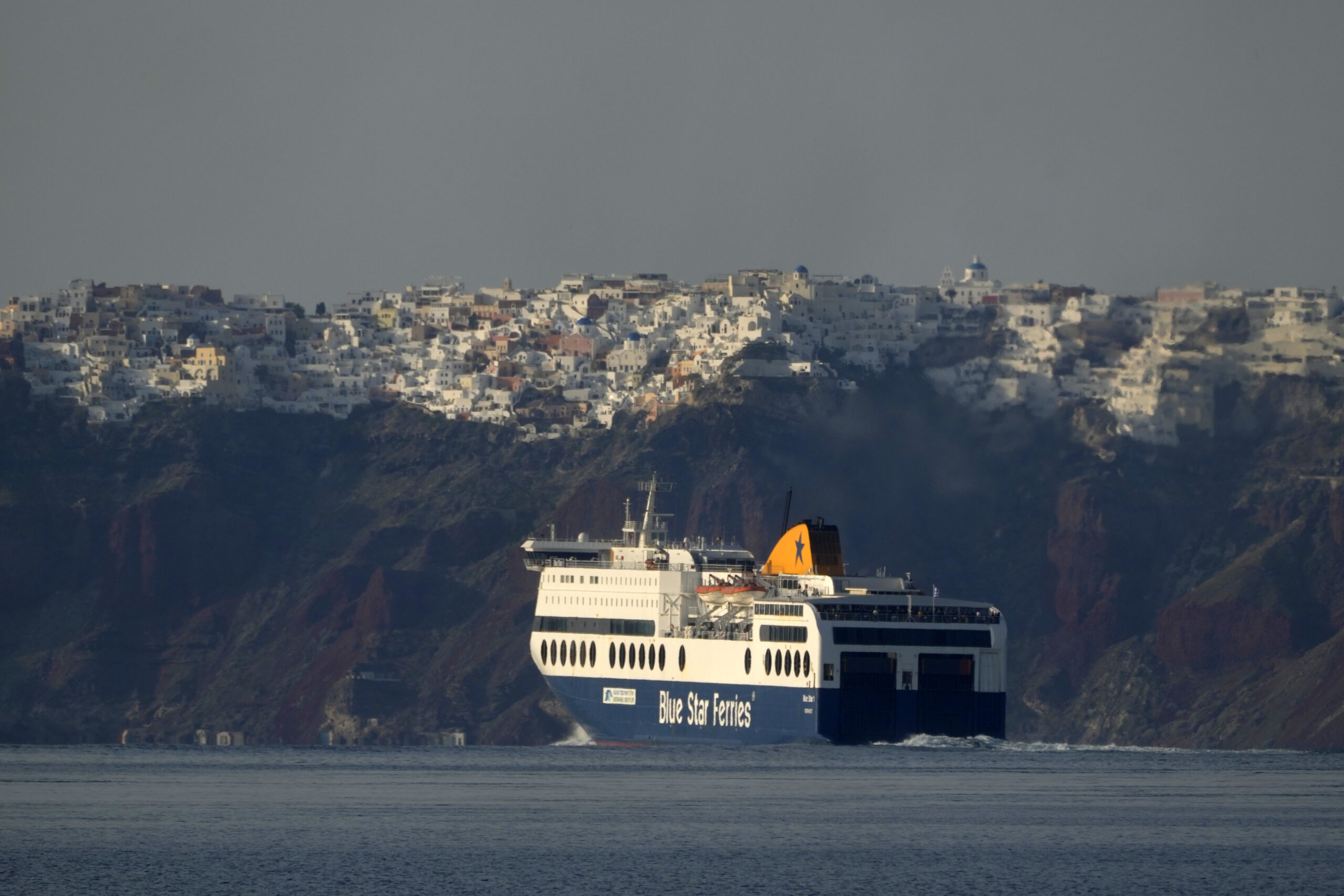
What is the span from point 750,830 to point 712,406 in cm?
10566

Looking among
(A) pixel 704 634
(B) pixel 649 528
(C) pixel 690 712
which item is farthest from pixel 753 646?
(B) pixel 649 528

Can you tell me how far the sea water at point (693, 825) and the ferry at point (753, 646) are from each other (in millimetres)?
1957

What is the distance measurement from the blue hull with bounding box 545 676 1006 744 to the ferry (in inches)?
2.6

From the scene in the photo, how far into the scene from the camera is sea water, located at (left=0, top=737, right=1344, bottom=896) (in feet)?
274

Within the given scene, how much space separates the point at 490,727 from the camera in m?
172

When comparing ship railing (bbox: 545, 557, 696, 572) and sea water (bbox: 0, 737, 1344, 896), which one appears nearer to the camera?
sea water (bbox: 0, 737, 1344, 896)

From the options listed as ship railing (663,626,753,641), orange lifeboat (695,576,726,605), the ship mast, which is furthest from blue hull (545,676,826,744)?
the ship mast

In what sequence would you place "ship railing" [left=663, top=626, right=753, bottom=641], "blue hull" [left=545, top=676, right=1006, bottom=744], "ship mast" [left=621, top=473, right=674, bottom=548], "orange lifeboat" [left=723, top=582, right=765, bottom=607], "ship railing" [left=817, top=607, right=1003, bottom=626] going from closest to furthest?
"ship railing" [left=817, top=607, right=1003, bottom=626] < "blue hull" [left=545, top=676, right=1006, bottom=744] < "ship railing" [left=663, top=626, right=753, bottom=641] < "orange lifeboat" [left=723, top=582, right=765, bottom=607] < "ship mast" [left=621, top=473, right=674, bottom=548]

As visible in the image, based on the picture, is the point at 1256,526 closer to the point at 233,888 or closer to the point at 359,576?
the point at 359,576

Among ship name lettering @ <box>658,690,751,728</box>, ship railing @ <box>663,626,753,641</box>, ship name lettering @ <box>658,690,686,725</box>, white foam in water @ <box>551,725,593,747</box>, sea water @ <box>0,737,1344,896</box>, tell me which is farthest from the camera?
white foam in water @ <box>551,725,593,747</box>

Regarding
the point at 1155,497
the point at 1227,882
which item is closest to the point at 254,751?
the point at 1227,882

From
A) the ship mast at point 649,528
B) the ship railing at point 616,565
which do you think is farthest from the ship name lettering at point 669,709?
the ship mast at point 649,528

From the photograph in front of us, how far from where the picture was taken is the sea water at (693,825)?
8350 centimetres

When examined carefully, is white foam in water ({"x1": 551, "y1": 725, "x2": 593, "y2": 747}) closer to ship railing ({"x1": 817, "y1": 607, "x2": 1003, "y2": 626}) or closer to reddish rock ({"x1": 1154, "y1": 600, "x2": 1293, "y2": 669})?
ship railing ({"x1": 817, "y1": 607, "x2": 1003, "y2": 626})
